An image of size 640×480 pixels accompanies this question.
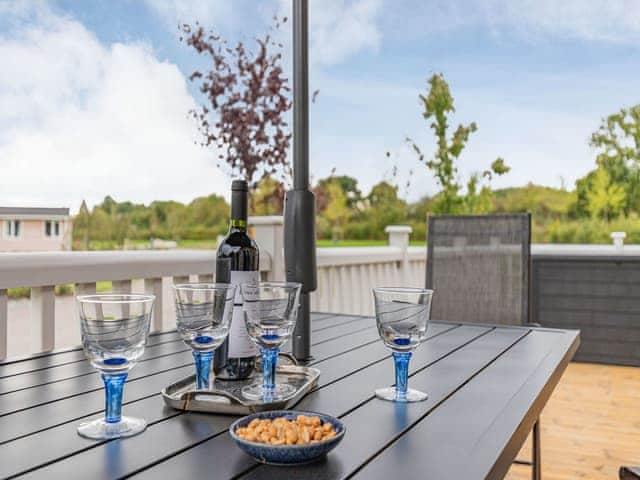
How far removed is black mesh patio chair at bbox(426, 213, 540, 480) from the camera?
2.42 m

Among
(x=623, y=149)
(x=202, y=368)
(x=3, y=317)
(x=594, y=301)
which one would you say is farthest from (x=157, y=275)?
(x=623, y=149)

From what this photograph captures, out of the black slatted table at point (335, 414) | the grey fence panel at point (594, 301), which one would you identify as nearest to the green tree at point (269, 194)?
the grey fence panel at point (594, 301)

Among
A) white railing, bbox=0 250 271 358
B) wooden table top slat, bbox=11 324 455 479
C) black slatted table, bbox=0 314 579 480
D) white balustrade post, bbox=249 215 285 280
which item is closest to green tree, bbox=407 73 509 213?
white balustrade post, bbox=249 215 285 280

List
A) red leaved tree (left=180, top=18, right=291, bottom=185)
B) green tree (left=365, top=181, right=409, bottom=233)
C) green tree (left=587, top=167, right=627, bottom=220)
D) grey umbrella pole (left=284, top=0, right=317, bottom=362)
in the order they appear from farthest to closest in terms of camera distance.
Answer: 1. green tree (left=365, top=181, right=409, bottom=233)
2. green tree (left=587, top=167, right=627, bottom=220)
3. red leaved tree (left=180, top=18, right=291, bottom=185)
4. grey umbrella pole (left=284, top=0, right=317, bottom=362)

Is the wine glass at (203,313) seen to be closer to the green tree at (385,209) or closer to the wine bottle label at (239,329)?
the wine bottle label at (239,329)

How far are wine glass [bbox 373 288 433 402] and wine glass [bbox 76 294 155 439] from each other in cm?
37

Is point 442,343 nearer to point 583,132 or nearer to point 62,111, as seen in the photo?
point 62,111

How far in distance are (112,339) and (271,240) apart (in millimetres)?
2120

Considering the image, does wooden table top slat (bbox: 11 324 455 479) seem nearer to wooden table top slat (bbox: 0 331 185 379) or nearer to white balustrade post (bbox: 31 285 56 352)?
wooden table top slat (bbox: 0 331 185 379)

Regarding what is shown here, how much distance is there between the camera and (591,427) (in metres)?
3.06

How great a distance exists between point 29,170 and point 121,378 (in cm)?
393

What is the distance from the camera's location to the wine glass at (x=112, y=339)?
764 mm

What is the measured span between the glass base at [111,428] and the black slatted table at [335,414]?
1cm

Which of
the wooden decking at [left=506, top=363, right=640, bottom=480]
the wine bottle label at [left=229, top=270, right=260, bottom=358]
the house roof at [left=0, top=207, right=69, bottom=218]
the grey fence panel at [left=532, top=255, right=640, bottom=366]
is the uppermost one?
the house roof at [left=0, top=207, right=69, bottom=218]
